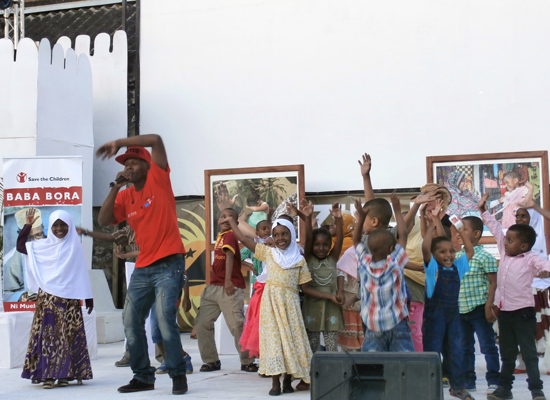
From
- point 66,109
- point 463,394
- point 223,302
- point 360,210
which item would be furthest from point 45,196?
point 463,394

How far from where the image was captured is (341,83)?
→ 1035cm

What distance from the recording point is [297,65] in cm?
1056

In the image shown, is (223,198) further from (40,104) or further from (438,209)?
(438,209)

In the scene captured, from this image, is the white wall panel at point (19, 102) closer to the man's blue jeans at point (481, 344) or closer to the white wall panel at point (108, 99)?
the white wall panel at point (108, 99)

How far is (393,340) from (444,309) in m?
0.69

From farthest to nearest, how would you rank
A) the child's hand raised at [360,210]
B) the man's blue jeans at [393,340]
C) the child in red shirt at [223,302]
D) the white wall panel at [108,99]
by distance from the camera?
the white wall panel at [108,99] → the child in red shirt at [223,302] → the child's hand raised at [360,210] → the man's blue jeans at [393,340]

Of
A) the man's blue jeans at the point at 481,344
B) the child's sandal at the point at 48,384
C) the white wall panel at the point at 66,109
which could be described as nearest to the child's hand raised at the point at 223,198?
the white wall panel at the point at 66,109

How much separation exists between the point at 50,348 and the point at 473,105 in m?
6.27

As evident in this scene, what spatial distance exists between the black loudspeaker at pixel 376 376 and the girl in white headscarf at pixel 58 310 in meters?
2.94

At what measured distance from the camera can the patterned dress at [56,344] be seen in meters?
6.02

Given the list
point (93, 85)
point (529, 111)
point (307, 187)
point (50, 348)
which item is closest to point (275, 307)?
point (50, 348)

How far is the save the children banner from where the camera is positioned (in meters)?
8.58

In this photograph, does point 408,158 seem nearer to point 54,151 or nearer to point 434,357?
point 54,151

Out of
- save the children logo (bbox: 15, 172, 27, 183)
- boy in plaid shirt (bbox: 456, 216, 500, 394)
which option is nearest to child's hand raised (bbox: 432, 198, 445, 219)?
boy in plaid shirt (bbox: 456, 216, 500, 394)
